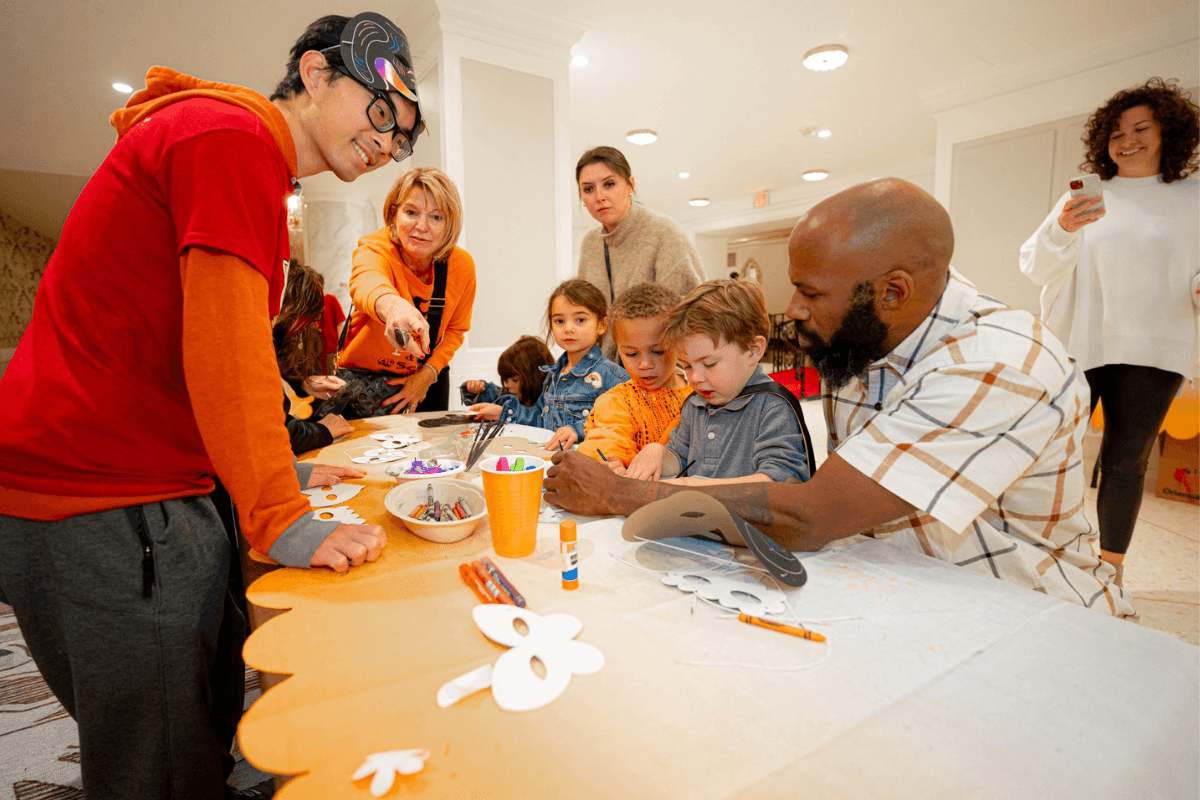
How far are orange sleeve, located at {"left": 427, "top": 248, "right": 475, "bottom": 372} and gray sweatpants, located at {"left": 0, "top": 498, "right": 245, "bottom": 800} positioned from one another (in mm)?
1755

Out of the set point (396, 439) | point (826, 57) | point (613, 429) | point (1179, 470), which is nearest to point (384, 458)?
point (396, 439)

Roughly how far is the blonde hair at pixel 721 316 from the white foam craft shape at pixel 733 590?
72 cm

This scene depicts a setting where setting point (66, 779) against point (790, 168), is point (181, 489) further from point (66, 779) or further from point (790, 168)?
point (790, 168)

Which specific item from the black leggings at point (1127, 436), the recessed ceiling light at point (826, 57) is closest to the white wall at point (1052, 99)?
the recessed ceiling light at point (826, 57)

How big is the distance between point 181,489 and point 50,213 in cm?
1251

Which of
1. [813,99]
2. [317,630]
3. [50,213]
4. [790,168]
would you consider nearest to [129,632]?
[317,630]

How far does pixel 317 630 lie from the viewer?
0.76 meters

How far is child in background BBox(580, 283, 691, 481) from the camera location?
6.30 feet

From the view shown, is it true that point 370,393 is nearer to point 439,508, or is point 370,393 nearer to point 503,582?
point 439,508

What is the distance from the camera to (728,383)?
1490 mm

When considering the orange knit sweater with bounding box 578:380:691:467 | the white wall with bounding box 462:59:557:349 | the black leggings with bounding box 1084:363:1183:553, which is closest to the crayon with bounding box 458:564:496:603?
the orange knit sweater with bounding box 578:380:691:467

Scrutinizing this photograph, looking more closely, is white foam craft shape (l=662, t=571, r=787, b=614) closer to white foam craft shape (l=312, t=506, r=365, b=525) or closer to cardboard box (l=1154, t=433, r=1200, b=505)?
white foam craft shape (l=312, t=506, r=365, b=525)

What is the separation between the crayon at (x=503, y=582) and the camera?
2.65 feet

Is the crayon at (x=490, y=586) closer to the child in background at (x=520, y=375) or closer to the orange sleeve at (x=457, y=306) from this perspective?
the orange sleeve at (x=457, y=306)
